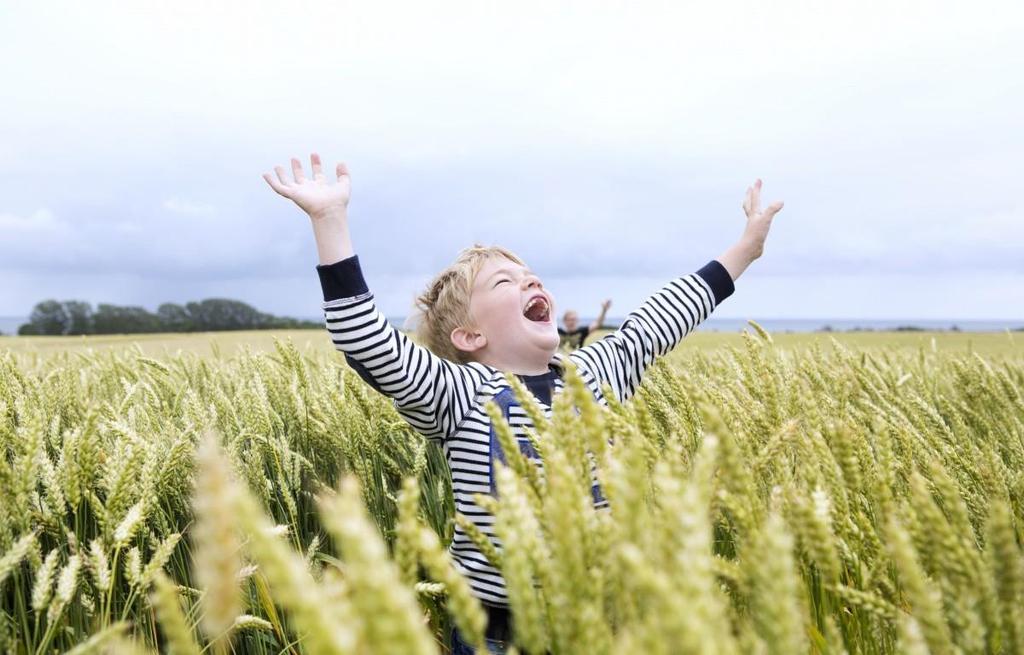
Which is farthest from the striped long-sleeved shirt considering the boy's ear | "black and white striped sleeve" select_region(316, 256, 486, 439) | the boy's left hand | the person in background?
the person in background

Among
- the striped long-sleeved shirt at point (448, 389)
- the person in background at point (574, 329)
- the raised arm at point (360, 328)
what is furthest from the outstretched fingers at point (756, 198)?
the person in background at point (574, 329)

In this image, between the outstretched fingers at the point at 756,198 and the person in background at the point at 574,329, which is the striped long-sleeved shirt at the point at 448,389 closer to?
the outstretched fingers at the point at 756,198

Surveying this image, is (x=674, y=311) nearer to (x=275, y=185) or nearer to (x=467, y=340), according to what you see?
(x=467, y=340)

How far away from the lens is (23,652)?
4.79ft

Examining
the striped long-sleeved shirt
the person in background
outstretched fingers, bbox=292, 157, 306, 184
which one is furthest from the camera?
the person in background

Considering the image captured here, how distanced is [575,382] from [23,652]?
1.34 metres

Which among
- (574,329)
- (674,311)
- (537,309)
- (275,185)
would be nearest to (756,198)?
(674,311)

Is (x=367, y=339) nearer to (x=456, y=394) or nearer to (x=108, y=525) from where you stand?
(x=456, y=394)

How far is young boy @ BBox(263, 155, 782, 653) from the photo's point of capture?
181 centimetres

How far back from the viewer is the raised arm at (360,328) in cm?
180

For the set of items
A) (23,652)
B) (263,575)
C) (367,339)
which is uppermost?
(367,339)

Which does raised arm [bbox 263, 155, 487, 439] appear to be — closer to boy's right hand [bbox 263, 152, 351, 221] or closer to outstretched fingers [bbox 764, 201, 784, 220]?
boy's right hand [bbox 263, 152, 351, 221]

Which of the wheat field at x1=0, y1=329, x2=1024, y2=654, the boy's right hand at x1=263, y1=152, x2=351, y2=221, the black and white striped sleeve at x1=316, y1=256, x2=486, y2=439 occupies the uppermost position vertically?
the boy's right hand at x1=263, y1=152, x2=351, y2=221

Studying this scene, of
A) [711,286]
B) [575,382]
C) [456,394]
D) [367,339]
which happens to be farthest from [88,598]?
[711,286]
